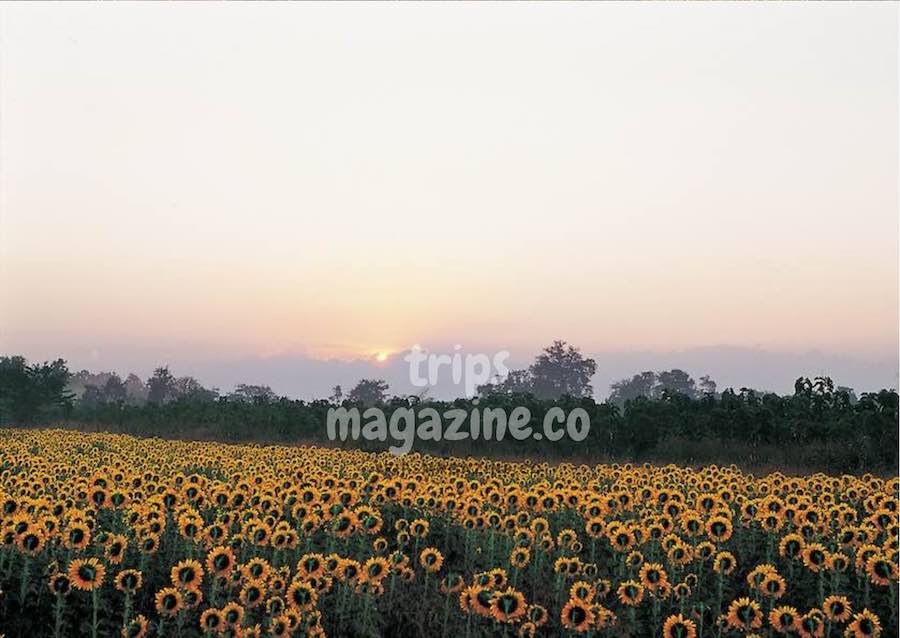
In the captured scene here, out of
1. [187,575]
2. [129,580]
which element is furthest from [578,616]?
[129,580]

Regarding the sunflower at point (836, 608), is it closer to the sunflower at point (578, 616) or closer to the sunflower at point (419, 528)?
the sunflower at point (578, 616)

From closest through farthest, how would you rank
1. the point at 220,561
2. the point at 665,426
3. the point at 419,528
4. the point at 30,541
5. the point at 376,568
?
the point at 220,561 → the point at 376,568 → the point at 30,541 → the point at 419,528 → the point at 665,426

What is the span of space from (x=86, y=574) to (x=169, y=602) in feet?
2.56

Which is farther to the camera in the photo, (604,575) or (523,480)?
(523,480)

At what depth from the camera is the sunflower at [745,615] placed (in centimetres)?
651

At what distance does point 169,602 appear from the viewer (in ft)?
21.3

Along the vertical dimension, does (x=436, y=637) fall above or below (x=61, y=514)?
below

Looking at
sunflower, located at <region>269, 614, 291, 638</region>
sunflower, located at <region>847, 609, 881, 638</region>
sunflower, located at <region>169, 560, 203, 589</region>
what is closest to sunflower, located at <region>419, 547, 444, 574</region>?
sunflower, located at <region>269, 614, 291, 638</region>

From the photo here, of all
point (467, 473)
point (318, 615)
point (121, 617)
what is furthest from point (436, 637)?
point (467, 473)

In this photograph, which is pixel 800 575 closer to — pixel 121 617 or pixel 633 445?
pixel 121 617

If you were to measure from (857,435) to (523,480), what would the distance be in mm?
12500

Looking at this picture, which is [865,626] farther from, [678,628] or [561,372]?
[561,372]

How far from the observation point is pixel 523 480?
1450 cm

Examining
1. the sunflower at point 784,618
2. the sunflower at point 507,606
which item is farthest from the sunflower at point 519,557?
the sunflower at point 784,618
